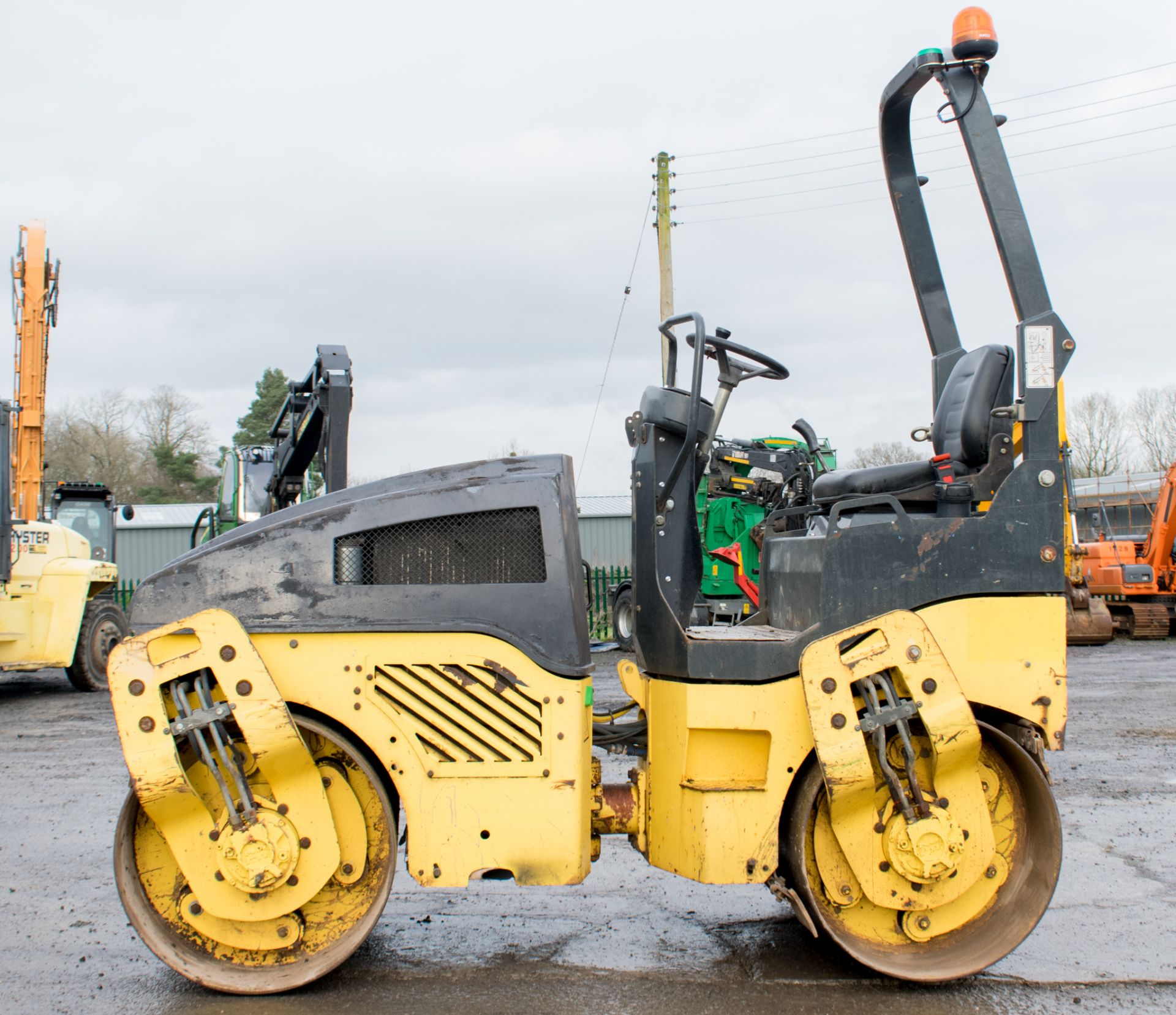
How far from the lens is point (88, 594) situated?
12.8 metres

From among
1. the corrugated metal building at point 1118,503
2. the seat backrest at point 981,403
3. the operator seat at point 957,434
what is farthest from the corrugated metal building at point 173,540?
the seat backrest at point 981,403

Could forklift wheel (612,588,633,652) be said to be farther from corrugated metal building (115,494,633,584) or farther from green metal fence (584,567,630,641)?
corrugated metal building (115,494,633,584)

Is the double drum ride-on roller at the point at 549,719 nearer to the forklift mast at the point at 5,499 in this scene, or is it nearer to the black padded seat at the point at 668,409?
the black padded seat at the point at 668,409

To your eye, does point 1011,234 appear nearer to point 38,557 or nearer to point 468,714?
point 468,714

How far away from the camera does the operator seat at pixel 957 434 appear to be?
3.75m

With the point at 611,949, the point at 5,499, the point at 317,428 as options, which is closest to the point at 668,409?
the point at 611,949

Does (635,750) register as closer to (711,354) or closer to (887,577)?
(887,577)

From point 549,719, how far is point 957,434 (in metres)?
1.79

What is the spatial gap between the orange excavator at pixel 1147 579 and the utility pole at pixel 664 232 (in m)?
8.34

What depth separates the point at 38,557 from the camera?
11844 millimetres

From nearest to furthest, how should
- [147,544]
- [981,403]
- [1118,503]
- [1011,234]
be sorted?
1. [1011,234]
2. [981,403]
3. [1118,503]
4. [147,544]

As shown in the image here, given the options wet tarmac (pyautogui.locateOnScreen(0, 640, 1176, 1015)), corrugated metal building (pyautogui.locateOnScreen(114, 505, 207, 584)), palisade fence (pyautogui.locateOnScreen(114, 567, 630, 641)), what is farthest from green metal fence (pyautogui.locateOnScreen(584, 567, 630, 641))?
corrugated metal building (pyautogui.locateOnScreen(114, 505, 207, 584))

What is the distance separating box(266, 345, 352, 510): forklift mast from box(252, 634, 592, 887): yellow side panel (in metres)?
2.45

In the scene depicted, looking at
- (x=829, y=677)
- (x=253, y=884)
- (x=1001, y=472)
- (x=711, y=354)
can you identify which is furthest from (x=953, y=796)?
(x=253, y=884)
